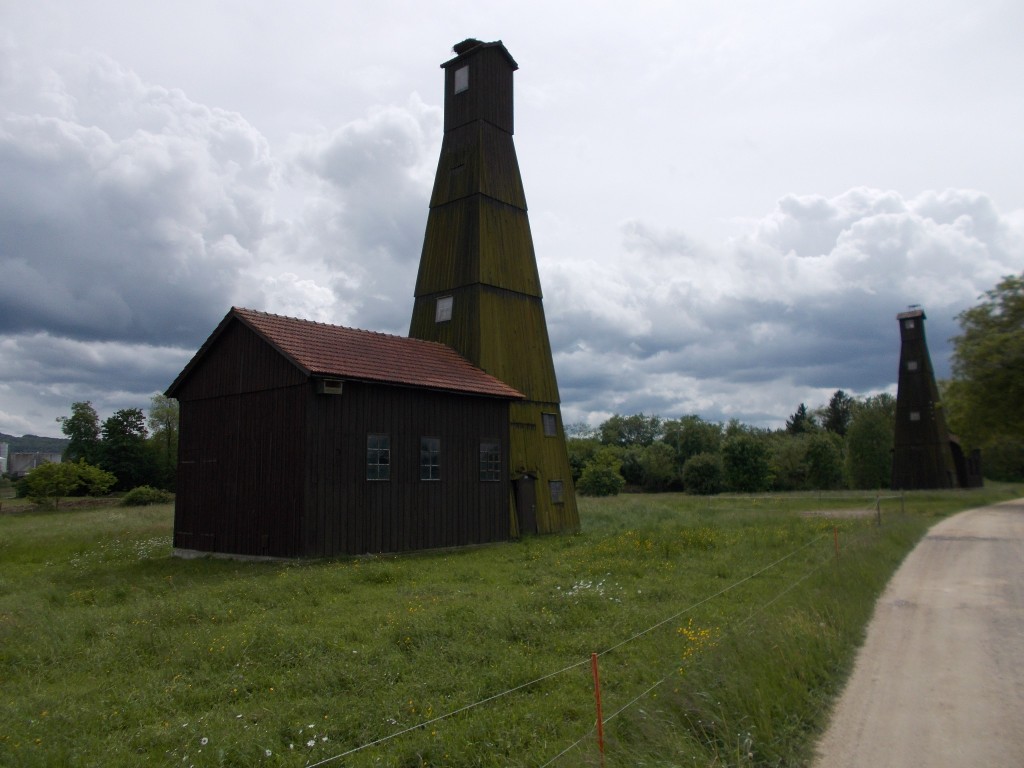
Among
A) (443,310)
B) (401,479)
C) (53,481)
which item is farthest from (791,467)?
(401,479)

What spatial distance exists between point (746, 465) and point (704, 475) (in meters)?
4.75

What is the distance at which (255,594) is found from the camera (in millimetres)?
12984

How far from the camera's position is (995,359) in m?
19.3

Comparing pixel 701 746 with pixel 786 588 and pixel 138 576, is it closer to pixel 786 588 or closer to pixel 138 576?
pixel 786 588

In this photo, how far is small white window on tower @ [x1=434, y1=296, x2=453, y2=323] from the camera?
25.8m

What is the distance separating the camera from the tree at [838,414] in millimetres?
107250

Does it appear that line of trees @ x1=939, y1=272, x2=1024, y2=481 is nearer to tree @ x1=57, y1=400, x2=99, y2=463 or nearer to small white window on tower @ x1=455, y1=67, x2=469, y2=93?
small white window on tower @ x1=455, y1=67, x2=469, y2=93

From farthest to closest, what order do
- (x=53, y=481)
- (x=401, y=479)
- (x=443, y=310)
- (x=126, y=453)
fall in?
(x=126, y=453)
(x=53, y=481)
(x=443, y=310)
(x=401, y=479)

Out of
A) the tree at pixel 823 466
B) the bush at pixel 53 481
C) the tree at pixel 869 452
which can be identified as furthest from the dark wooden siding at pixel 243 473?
the tree at pixel 823 466

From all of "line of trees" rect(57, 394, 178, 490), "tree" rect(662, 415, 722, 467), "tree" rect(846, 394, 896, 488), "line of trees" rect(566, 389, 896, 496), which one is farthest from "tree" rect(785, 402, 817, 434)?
"line of trees" rect(57, 394, 178, 490)

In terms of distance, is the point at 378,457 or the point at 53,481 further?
the point at 53,481

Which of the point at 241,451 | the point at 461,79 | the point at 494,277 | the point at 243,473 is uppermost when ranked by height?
the point at 461,79

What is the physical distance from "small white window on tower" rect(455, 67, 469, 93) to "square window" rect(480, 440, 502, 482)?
43.3 ft

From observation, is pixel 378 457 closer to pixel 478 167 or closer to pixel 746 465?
pixel 478 167
